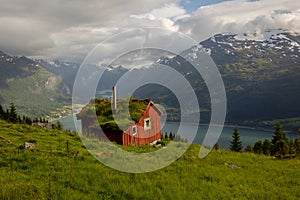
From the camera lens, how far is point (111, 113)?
2803 centimetres

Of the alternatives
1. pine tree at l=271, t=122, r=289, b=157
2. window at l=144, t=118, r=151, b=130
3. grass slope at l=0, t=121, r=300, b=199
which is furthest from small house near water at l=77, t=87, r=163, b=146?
pine tree at l=271, t=122, r=289, b=157

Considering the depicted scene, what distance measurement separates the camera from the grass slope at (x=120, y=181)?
8047 millimetres

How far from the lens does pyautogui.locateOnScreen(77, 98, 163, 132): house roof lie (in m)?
27.7

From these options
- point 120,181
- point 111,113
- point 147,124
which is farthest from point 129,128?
point 120,181

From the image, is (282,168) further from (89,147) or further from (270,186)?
(89,147)

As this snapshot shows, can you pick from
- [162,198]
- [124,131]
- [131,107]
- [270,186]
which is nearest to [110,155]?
[162,198]

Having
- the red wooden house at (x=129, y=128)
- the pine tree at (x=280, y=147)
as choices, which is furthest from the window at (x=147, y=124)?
the pine tree at (x=280, y=147)

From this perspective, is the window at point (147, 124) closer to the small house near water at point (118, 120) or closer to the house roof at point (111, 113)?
the small house near water at point (118, 120)

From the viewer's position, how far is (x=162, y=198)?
8.02m

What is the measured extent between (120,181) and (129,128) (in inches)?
749

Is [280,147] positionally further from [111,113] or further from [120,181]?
[120,181]

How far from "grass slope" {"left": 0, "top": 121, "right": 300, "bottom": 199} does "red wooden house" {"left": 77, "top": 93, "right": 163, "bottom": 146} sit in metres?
14.2

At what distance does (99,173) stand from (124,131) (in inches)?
684

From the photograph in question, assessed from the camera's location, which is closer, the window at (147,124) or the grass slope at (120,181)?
the grass slope at (120,181)
